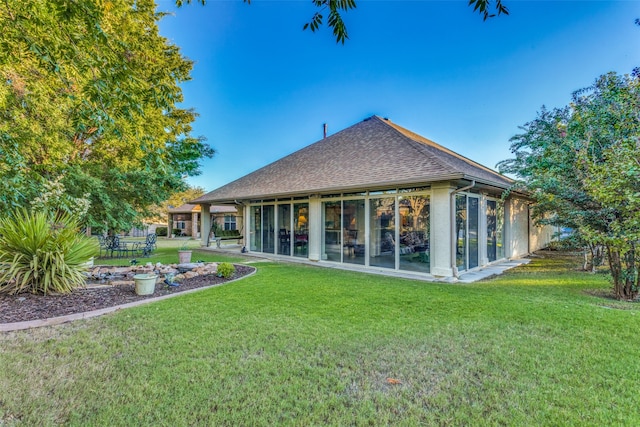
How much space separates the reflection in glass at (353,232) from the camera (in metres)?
9.73

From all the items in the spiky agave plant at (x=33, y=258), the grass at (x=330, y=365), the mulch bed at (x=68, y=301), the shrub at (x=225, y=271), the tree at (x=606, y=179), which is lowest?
the grass at (x=330, y=365)

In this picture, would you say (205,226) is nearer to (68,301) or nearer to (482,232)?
(68,301)

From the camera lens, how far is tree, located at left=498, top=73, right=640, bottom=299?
5406mm

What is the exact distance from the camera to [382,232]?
919cm

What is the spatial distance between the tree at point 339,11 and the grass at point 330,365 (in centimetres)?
338

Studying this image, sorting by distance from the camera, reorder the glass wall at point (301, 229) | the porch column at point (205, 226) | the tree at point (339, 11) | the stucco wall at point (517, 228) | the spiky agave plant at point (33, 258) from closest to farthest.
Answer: the tree at point (339, 11) < the spiky agave plant at point (33, 258) < the glass wall at point (301, 229) < the stucco wall at point (517, 228) < the porch column at point (205, 226)

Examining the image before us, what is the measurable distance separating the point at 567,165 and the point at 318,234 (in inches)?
295

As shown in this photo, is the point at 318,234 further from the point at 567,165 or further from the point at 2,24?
the point at 2,24

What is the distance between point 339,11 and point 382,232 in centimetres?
712

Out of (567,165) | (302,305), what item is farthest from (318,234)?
(567,165)

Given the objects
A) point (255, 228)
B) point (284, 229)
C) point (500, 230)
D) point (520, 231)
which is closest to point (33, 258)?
point (284, 229)

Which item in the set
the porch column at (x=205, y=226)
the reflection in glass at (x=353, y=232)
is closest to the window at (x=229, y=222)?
the porch column at (x=205, y=226)

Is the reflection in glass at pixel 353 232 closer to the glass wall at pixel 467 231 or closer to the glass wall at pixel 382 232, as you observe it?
the glass wall at pixel 382 232

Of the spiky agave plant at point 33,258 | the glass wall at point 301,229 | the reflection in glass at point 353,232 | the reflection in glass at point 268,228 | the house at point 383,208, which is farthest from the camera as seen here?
the reflection in glass at point 268,228
